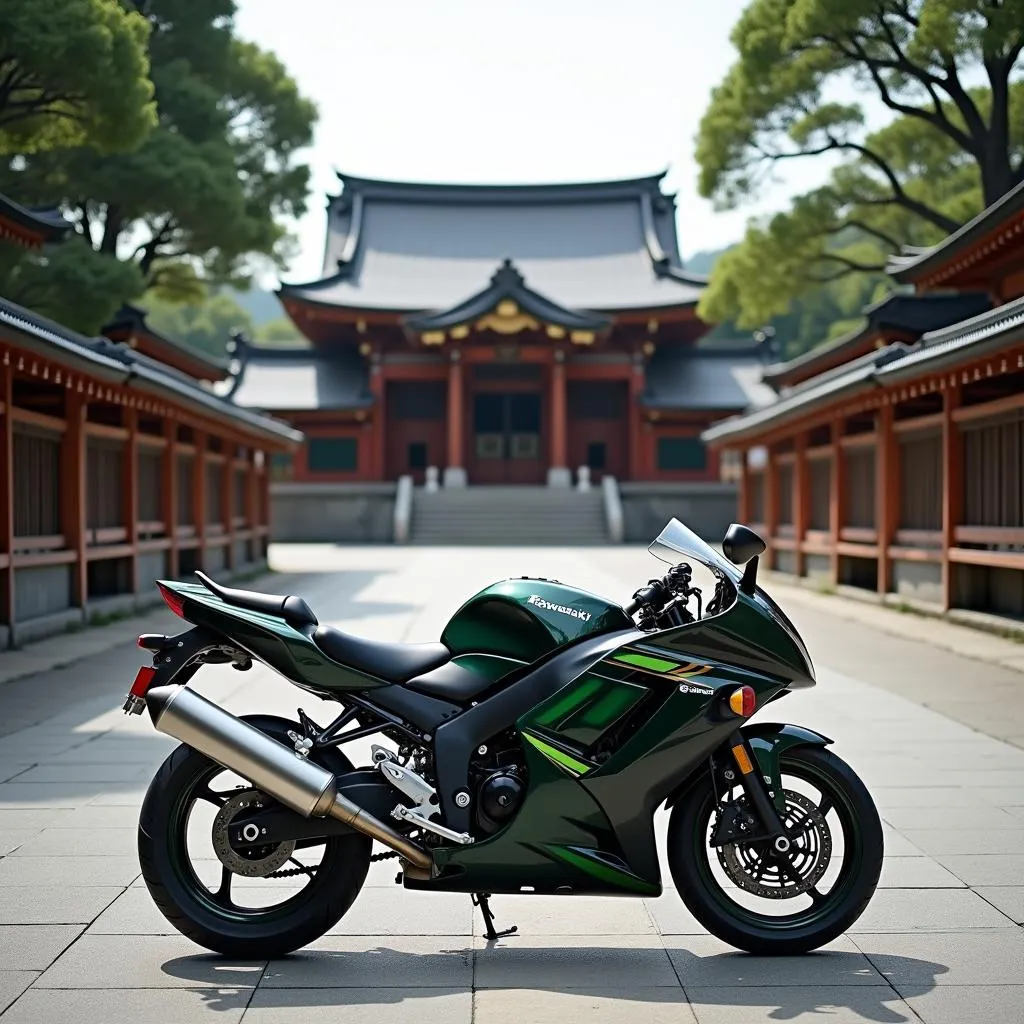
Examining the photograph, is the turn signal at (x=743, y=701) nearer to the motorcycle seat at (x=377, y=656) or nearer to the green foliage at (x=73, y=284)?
the motorcycle seat at (x=377, y=656)

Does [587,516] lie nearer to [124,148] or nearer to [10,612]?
[124,148]

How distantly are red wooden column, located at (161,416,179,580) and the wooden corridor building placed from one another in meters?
0.02

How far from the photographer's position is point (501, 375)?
137 feet

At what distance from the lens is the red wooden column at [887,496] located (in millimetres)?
17016

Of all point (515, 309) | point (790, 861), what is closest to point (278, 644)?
point (790, 861)

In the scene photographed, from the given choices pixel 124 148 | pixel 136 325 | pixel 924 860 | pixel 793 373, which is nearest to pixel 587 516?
pixel 793 373

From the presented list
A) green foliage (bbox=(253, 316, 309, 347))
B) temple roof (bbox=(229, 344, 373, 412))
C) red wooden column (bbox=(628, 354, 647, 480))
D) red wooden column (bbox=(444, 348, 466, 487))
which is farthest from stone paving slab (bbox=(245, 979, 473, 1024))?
green foliage (bbox=(253, 316, 309, 347))

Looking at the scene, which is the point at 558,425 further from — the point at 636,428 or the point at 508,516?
the point at 508,516

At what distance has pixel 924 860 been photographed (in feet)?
17.1

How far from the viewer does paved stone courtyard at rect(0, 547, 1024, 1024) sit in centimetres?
365

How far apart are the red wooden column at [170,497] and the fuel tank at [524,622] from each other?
15.6 m

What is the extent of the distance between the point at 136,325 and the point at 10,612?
14.8 metres

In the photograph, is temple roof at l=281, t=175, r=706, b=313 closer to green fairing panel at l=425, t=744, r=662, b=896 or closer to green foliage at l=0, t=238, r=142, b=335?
green foliage at l=0, t=238, r=142, b=335

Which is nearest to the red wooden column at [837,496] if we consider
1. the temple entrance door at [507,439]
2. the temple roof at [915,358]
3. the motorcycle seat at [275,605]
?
the temple roof at [915,358]
